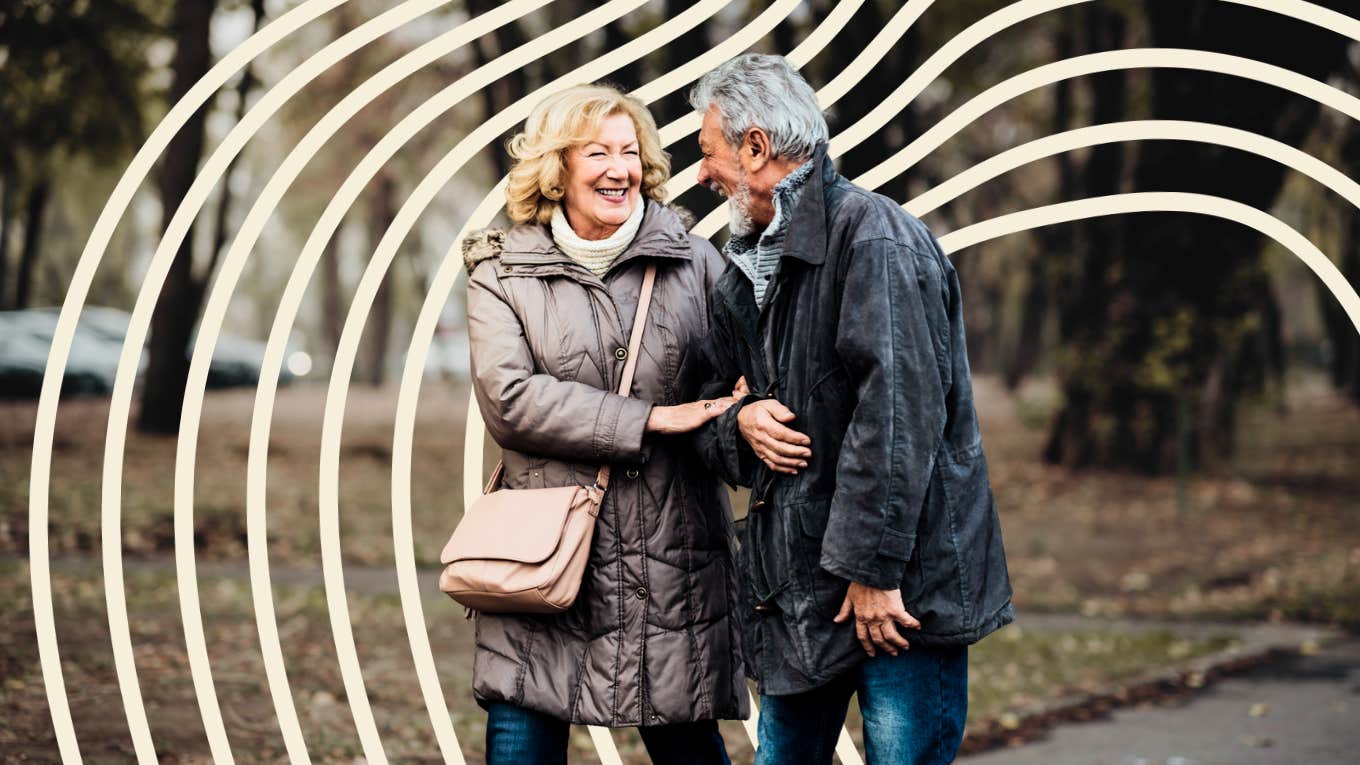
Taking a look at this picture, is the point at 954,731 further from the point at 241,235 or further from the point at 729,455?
the point at 241,235

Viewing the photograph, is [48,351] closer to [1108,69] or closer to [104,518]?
[104,518]

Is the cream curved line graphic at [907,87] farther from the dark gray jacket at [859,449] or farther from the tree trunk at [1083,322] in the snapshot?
→ the tree trunk at [1083,322]

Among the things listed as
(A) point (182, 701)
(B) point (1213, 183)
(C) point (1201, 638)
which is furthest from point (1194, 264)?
(A) point (182, 701)

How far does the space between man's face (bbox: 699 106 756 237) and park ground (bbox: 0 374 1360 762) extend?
1.84 metres

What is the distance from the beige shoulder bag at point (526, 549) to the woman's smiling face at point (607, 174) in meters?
0.43

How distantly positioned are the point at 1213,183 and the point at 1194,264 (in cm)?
109

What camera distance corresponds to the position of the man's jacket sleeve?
333cm

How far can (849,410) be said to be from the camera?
139 inches

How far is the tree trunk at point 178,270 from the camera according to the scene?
15562 millimetres

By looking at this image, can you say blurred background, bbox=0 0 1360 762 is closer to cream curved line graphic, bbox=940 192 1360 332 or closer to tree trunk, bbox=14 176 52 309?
tree trunk, bbox=14 176 52 309

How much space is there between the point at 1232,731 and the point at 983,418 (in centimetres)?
2123

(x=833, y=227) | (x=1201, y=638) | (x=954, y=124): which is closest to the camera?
(x=833, y=227)

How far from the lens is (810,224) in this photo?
3.53m

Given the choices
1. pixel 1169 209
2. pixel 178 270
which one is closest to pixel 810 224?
pixel 1169 209
